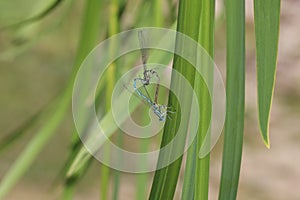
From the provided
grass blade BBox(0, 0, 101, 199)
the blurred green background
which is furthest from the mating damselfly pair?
the blurred green background

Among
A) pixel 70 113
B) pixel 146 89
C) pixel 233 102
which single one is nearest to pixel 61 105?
pixel 146 89

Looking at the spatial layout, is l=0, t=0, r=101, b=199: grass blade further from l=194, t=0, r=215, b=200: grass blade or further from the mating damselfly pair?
l=194, t=0, r=215, b=200: grass blade

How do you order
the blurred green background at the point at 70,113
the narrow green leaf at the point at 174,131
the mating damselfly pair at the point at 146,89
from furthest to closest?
the blurred green background at the point at 70,113, the mating damselfly pair at the point at 146,89, the narrow green leaf at the point at 174,131

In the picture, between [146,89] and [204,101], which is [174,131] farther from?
[146,89]

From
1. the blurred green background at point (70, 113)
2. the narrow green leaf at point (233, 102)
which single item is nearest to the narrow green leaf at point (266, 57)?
the narrow green leaf at point (233, 102)

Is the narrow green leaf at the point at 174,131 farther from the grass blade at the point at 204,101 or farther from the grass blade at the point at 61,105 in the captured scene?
the grass blade at the point at 61,105

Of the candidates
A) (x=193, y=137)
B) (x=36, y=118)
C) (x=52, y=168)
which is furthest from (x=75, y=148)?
(x=52, y=168)

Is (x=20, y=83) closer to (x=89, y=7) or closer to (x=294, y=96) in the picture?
(x=294, y=96)
